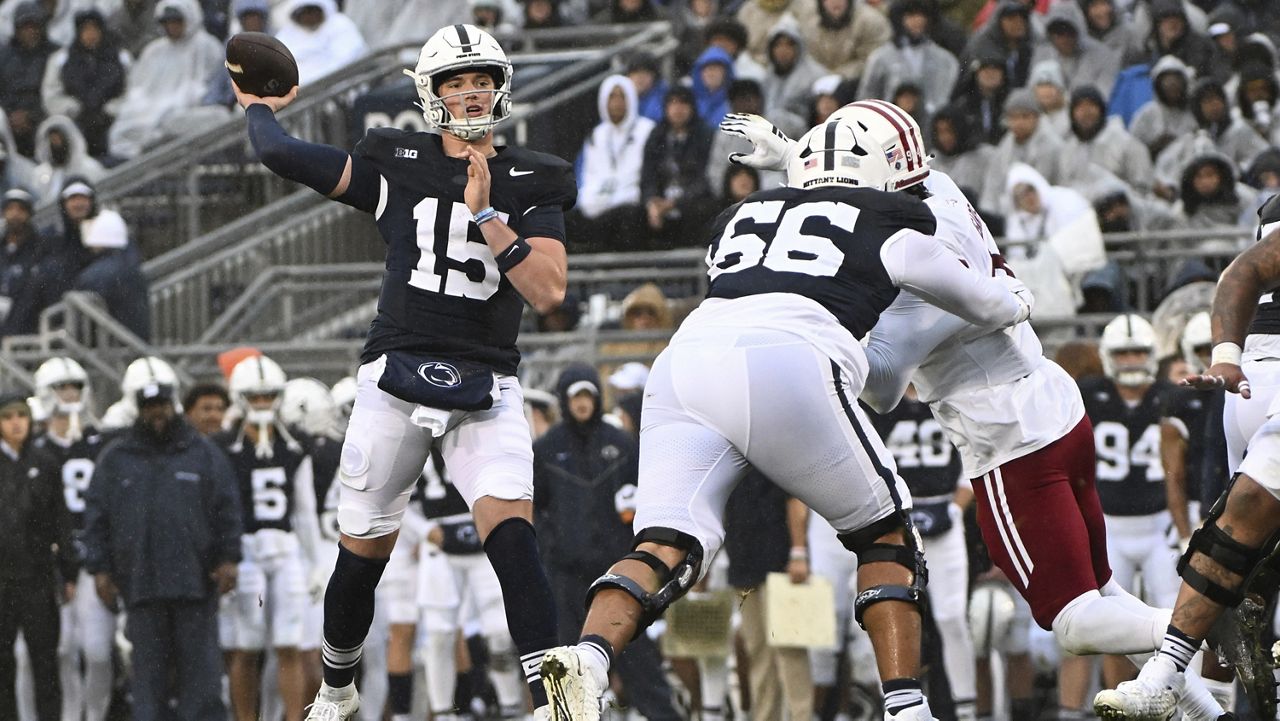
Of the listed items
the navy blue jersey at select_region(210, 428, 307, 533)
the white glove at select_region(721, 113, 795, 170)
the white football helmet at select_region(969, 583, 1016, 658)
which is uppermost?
the white glove at select_region(721, 113, 795, 170)

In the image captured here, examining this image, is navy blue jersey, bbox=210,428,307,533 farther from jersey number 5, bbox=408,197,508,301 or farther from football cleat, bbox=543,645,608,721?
football cleat, bbox=543,645,608,721

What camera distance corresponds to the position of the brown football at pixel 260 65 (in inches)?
277

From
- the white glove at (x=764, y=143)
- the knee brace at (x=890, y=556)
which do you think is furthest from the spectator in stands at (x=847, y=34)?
the knee brace at (x=890, y=556)

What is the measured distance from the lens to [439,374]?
269 inches

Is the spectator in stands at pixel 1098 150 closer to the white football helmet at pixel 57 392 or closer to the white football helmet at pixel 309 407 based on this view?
the white football helmet at pixel 309 407

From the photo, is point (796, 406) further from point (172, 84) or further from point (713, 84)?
point (172, 84)

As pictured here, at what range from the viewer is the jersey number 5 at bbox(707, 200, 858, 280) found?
6242 millimetres

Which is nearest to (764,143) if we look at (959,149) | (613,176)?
(959,149)

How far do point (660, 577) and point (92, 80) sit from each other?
12.2 metres

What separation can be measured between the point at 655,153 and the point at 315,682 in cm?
429

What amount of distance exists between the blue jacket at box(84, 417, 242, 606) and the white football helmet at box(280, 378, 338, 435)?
2.95ft

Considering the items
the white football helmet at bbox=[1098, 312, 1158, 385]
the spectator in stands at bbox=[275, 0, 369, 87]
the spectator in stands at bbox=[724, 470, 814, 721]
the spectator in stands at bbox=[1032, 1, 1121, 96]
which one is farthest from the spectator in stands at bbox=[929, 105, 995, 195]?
the spectator in stands at bbox=[275, 0, 369, 87]

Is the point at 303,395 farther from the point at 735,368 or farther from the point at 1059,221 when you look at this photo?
the point at 735,368

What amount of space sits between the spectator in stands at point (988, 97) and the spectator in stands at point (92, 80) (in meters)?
7.04
